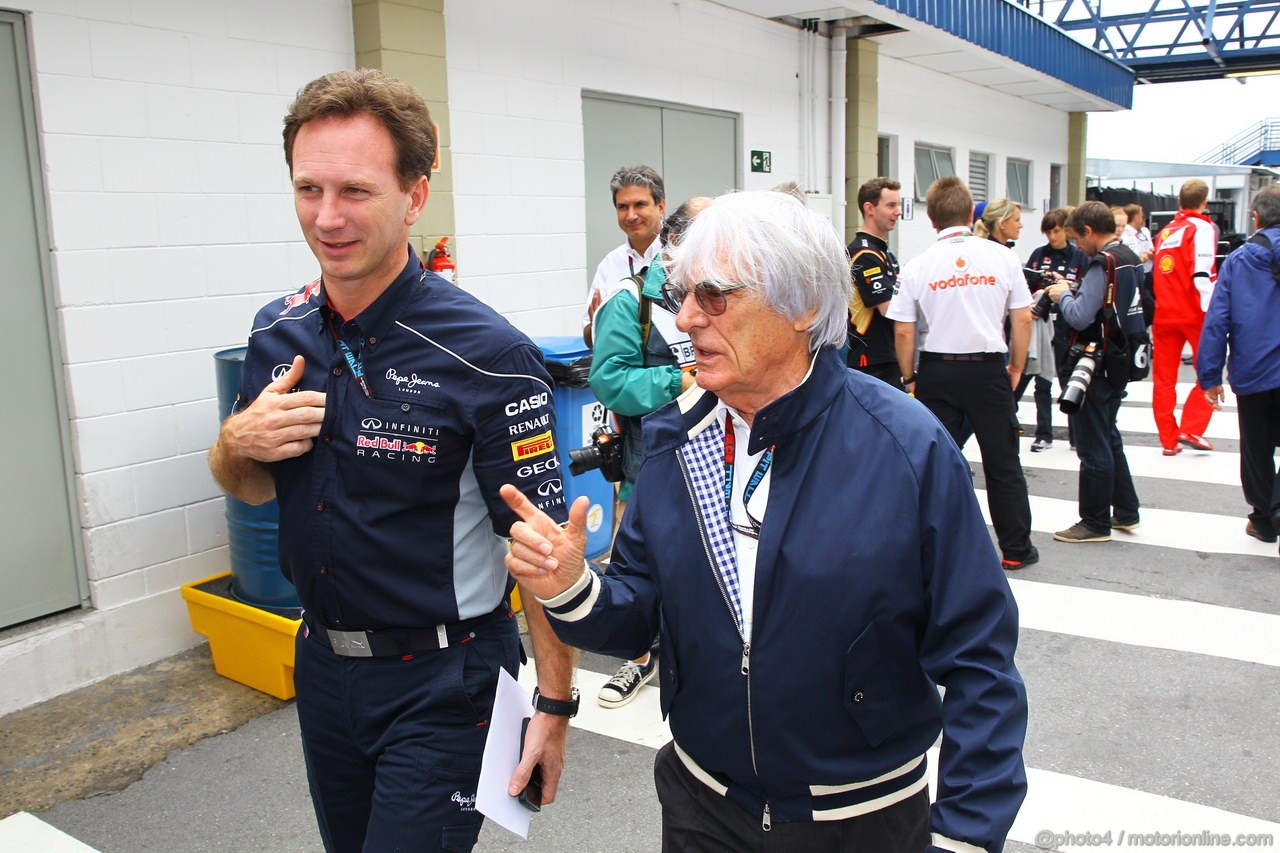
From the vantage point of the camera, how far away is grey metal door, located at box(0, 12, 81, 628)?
14.8 feet

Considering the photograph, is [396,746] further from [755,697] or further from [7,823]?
[7,823]

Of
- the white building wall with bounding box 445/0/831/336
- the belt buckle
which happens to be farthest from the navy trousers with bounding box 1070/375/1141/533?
the belt buckle

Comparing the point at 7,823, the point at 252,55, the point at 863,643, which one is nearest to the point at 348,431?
the point at 863,643

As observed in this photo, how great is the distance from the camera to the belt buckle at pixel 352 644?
214 cm

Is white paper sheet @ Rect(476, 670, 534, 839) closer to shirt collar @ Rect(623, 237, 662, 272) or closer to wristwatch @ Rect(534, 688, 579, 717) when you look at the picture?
wristwatch @ Rect(534, 688, 579, 717)

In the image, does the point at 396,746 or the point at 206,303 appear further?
the point at 206,303

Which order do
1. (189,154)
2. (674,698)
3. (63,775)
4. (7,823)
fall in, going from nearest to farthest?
(674,698) < (7,823) < (63,775) < (189,154)

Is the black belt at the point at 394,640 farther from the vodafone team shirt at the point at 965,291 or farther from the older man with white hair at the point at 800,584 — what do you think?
the vodafone team shirt at the point at 965,291

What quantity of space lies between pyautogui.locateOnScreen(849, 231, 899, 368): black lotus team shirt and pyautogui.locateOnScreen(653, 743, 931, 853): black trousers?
4.63 meters

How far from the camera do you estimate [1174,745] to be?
4.06 m

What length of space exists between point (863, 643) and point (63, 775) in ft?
11.6

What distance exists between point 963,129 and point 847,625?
1470 cm

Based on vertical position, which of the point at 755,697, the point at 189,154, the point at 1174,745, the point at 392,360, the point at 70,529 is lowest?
the point at 1174,745

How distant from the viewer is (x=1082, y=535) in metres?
6.71
